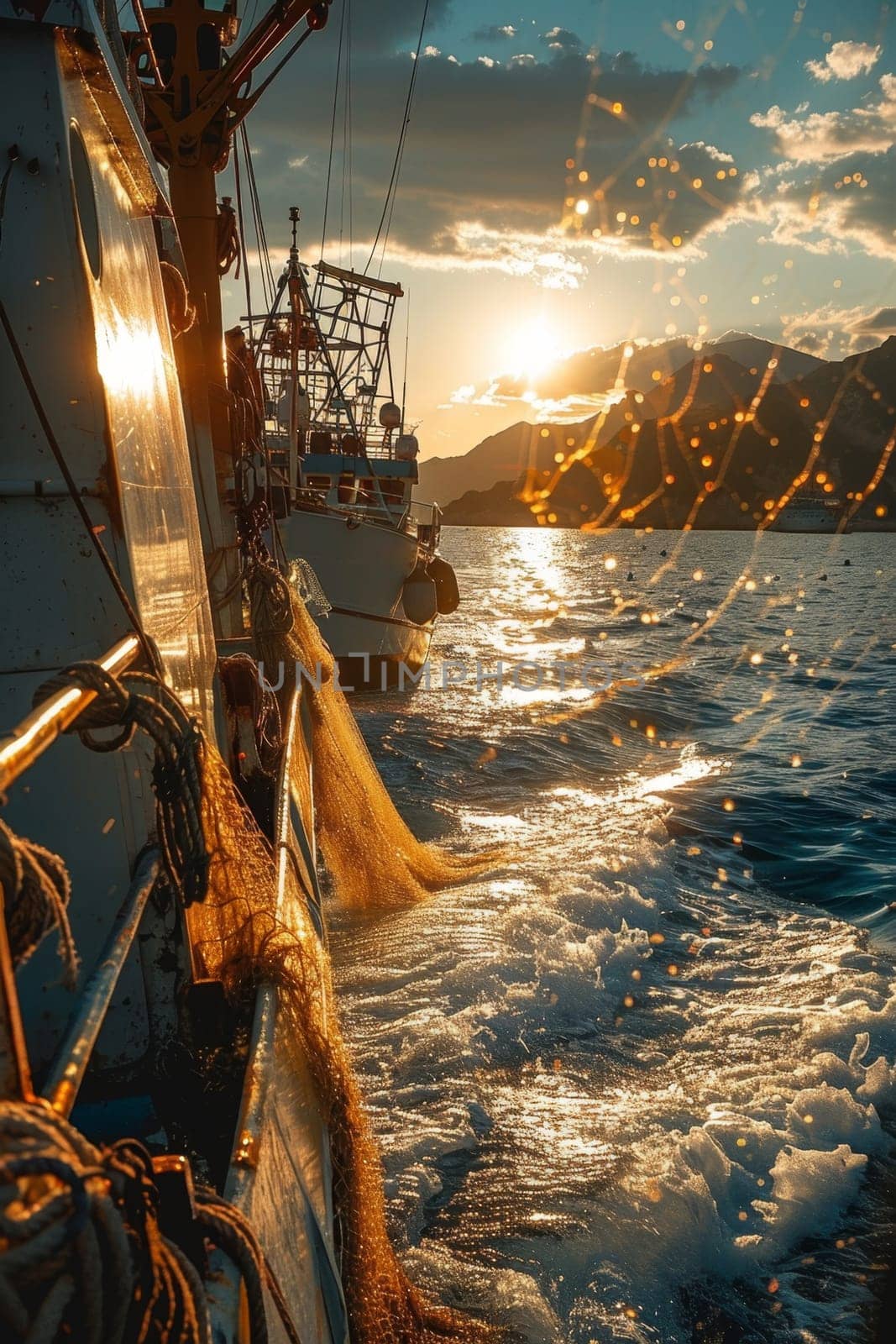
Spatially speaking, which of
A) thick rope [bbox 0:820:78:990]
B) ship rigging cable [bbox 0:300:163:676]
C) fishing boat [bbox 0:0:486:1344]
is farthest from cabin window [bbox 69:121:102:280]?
thick rope [bbox 0:820:78:990]

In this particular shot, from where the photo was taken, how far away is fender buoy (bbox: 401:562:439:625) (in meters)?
19.3

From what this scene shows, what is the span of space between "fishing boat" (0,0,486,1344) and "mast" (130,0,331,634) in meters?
3.40

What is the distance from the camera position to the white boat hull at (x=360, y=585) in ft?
55.1

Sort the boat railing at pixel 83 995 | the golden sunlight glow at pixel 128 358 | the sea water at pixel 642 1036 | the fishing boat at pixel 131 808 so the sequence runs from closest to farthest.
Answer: the boat railing at pixel 83 995 → the fishing boat at pixel 131 808 → the golden sunlight glow at pixel 128 358 → the sea water at pixel 642 1036

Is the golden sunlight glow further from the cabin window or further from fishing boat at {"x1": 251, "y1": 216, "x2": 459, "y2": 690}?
fishing boat at {"x1": 251, "y1": 216, "x2": 459, "y2": 690}

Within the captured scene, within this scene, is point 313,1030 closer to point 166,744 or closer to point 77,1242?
point 166,744

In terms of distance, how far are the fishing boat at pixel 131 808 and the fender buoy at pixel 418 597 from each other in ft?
49.5

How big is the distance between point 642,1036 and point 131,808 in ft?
15.1

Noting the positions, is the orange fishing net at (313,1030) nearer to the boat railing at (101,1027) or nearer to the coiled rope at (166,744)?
the boat railing at (101,1027)

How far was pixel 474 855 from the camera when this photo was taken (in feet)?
31.8

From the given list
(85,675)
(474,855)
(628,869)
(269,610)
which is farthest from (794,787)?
(85,675)

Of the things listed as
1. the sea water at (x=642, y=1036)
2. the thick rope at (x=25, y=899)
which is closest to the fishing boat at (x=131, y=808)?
the thick rope at (x=25, y=899)

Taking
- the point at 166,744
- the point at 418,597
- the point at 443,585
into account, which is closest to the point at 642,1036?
the point at 166,744

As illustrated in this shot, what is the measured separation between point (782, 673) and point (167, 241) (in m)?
22.9
